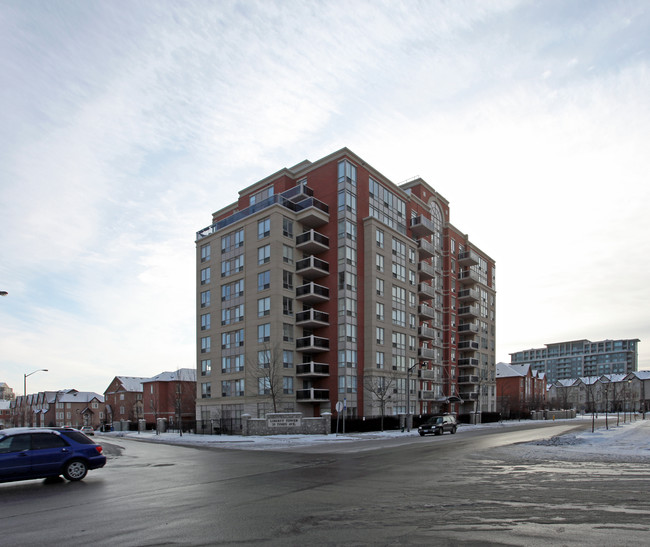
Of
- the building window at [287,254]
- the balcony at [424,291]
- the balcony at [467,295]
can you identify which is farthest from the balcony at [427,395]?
the building window at [287,254]

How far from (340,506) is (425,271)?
5038 centimetres

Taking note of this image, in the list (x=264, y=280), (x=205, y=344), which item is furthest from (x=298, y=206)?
(x=205, y=344)

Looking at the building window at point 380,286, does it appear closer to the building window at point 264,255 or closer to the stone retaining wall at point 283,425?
the building window at point 264,255

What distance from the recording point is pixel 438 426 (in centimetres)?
3959

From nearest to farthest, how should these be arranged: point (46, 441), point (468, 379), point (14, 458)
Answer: point (14, 458)
point (46, 441)
point (468, 379)

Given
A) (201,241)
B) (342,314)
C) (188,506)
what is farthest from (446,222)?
(188,506)

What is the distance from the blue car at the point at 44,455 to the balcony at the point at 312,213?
1372 inches

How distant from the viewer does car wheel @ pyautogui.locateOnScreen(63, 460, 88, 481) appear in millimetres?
14493

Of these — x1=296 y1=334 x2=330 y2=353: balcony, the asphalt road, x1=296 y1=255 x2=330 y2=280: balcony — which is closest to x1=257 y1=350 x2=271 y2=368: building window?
x1=296 y1=334 x2=330 y2=353: balcony

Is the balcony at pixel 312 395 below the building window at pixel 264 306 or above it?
below

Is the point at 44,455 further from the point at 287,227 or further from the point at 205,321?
the point at 205,321

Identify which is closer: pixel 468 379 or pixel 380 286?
pixel 380 286

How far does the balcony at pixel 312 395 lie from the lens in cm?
4550

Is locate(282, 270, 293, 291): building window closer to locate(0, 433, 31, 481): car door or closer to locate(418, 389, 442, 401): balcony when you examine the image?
locate(418, 389, 442, 401): balcony
